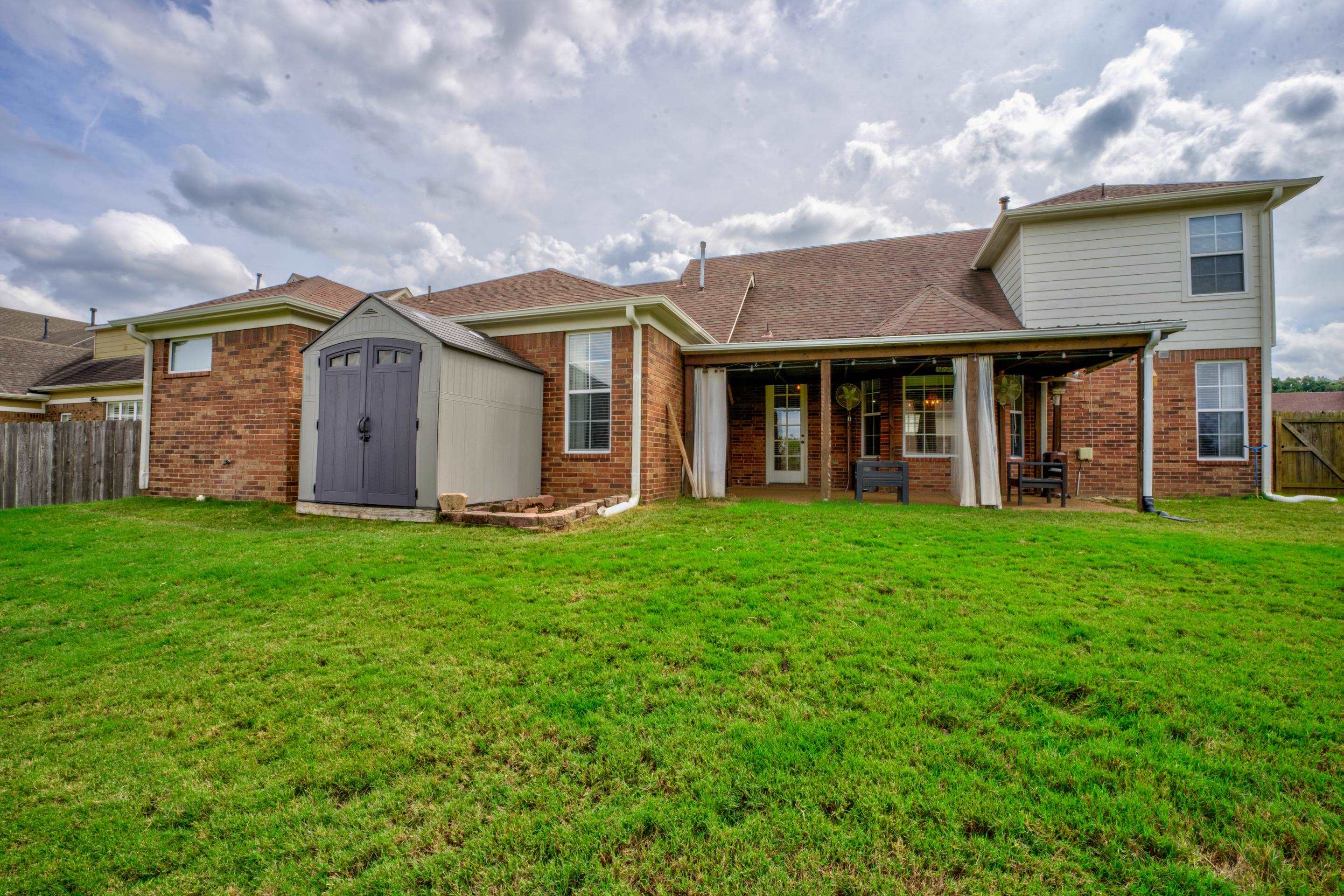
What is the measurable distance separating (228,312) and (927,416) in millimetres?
13275

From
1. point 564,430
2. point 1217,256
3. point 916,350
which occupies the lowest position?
point 564,430

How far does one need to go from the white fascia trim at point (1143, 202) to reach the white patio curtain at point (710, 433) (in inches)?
267

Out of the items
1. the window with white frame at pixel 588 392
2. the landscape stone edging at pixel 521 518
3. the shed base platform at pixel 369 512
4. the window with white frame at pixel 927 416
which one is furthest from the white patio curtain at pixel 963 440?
the shed base platform at pixel 369 512

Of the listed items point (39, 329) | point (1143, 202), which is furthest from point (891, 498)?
point (39, 329)

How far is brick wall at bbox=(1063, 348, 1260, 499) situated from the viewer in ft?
32.4

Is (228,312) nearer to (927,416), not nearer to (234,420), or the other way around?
(234,420)

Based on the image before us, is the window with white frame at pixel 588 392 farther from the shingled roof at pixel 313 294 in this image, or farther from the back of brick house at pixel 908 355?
the shingled roof at pixel 313 294

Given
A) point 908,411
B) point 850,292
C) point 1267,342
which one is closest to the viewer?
point 1267,342

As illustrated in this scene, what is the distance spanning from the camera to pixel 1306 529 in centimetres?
639

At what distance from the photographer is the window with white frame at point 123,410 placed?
1483 cm

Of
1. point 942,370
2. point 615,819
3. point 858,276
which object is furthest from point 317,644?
point 858,276

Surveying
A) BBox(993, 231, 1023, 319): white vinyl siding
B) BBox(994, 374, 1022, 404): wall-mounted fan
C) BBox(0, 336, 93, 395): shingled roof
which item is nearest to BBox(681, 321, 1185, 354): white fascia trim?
BBox(994, 374, 1022, 404): wall-mounted fan

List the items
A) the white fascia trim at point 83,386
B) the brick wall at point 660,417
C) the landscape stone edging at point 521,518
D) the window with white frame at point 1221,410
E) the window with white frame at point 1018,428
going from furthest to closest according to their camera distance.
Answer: the white fascia trim at point 83,386 < the window with white frame at point 1018,428 < the window with white frame at point 1221,410 < the brick wall at point 660,417 < the landscape stone edging at point 521,518

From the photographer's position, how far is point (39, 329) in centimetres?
2069
